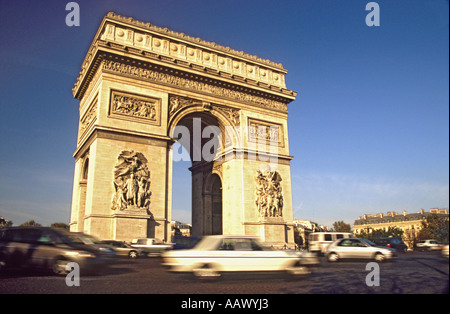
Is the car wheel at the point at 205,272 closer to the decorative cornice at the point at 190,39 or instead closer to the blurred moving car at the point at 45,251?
the blurred moving car at the point at 45,251

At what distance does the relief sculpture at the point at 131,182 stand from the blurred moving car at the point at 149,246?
2195 mm

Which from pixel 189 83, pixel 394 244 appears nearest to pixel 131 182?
pixel 189 83

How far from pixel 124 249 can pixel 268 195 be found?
436 inches

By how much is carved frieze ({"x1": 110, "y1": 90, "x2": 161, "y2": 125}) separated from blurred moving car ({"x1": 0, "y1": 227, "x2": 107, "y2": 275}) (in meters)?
11.7

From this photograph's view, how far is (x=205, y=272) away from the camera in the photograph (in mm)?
8898

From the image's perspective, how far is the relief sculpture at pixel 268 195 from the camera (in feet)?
80.6

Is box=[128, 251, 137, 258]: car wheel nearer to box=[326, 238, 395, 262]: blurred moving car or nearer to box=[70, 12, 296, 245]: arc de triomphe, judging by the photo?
box=[70, 12, 296, 245]: arc de triomphe

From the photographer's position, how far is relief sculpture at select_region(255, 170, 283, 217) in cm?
2456

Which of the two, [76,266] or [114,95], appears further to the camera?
[114,95]
